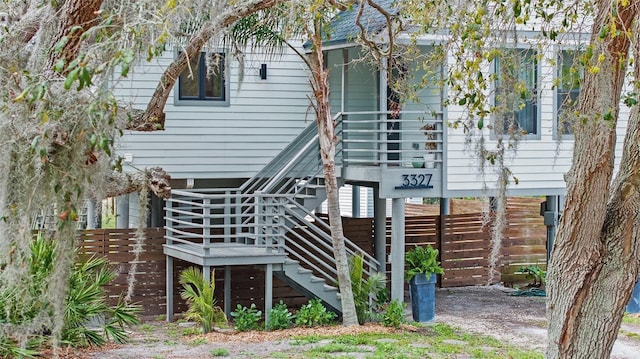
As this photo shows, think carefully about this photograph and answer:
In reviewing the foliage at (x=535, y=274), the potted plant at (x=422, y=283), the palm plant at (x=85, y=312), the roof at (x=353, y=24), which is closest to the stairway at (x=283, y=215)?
the potted plant at (x=422, y=283)

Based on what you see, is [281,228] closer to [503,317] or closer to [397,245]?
[397,245]

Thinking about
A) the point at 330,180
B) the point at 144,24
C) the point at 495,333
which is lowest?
the point at 495,333

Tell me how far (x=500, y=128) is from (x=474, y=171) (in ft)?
15.2

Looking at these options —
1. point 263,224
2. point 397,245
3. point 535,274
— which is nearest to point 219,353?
point 263,224


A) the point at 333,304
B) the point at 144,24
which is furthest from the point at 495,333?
the point at 144,24

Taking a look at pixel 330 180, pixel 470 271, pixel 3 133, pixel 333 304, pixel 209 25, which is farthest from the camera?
pixel 470 271

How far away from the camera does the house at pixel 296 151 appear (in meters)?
15.8

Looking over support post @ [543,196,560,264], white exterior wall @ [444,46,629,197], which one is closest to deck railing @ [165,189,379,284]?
white exterior wall @ [444,46,629,197]

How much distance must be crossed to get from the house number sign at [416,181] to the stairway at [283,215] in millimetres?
1319

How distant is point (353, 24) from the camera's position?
17.1 meters

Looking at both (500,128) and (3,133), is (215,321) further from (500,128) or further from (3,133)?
(3,133)

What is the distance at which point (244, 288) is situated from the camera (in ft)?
58.0

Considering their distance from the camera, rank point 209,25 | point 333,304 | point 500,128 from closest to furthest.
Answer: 1. point 209,25
2. point 500,128
3. point 333,304

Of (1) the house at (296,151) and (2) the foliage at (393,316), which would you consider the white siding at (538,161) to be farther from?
(2) the foliage at (393,316)
